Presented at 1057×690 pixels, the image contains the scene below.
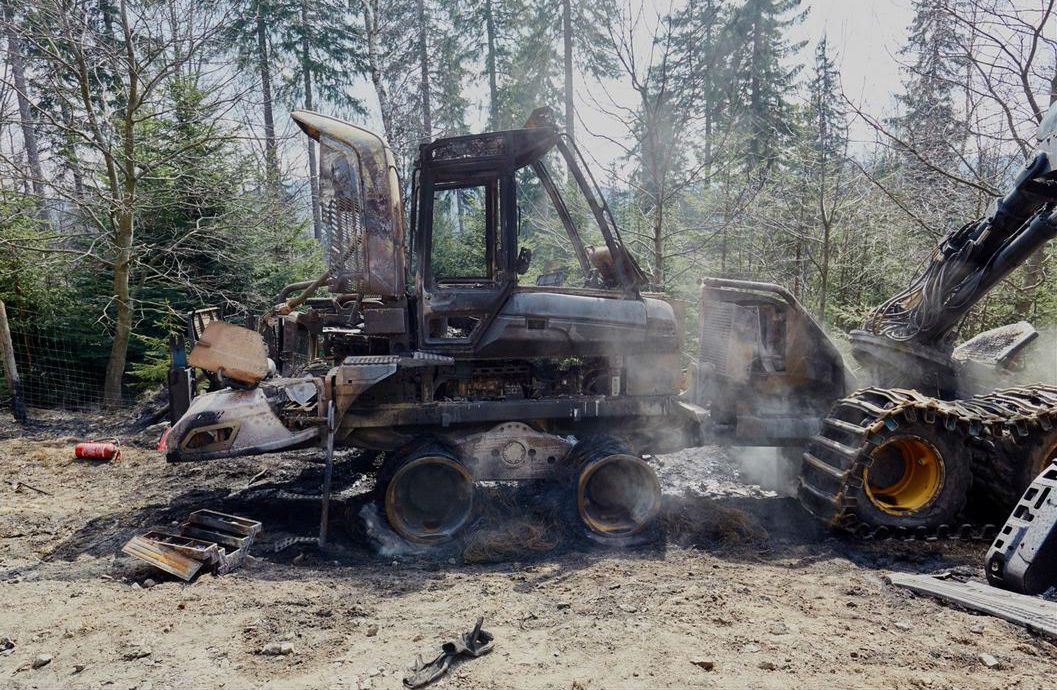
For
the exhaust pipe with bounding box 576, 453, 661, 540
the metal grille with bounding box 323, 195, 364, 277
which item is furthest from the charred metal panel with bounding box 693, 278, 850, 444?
the metal grille with bounding box 323, 195, 364, 277

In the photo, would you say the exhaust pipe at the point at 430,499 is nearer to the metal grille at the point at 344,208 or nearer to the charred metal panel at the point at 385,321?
the charred metal panel at the point at 385,321

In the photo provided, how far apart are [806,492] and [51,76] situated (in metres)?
11.3

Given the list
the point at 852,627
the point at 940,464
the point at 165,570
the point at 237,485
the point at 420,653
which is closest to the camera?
the point at 420,653

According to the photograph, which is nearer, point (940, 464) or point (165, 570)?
point (165, 570)

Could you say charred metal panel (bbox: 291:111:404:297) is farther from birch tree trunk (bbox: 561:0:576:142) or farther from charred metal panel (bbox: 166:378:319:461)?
birch tree trunk (bbox: 561:0:576:142)

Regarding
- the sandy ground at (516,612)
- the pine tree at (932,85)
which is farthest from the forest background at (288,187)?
the sandy ground at (516,612)

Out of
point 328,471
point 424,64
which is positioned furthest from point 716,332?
point 424,64

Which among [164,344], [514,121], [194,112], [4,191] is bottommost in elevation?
[164,344]

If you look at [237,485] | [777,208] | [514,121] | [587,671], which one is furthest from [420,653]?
[514,121]

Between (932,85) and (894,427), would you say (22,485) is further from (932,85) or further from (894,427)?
(932,85)

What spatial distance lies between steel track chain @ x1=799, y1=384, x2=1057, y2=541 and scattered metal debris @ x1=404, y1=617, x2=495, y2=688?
9.78 feet

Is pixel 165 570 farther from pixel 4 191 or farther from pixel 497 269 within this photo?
pixel 4 191

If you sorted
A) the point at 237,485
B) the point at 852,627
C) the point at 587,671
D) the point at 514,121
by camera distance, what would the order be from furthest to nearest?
the point at 514,121 < the point at 237,485 < the point at 852,627 < the point at 587,671

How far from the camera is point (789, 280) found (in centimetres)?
1322
